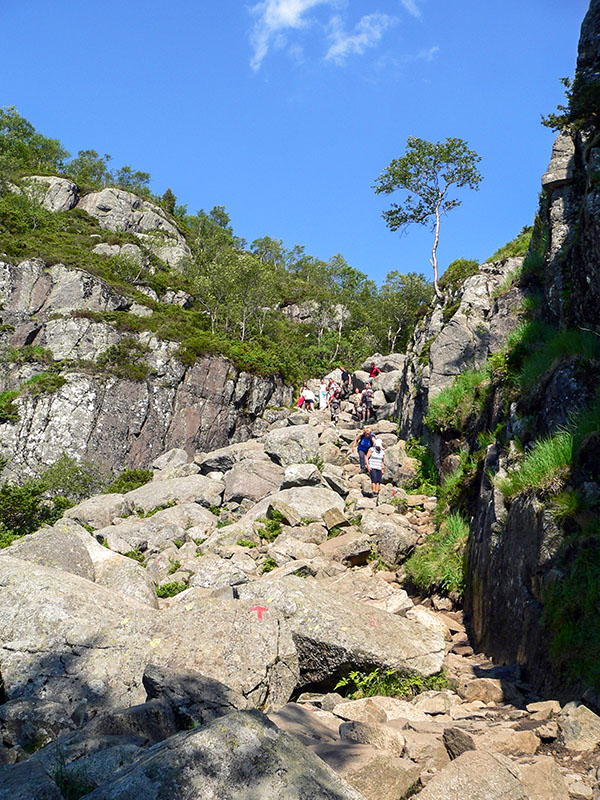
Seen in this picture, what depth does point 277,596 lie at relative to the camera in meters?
7.50

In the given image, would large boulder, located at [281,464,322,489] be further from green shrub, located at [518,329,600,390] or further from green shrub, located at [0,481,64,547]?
green shrub, located at [0,481,64,547]

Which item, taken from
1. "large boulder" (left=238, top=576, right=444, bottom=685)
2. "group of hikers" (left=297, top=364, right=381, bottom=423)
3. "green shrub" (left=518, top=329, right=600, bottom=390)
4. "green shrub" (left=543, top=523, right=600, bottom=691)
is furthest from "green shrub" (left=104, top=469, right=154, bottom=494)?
"green shrub" (left=543, top=523, right=600, bottom=691)

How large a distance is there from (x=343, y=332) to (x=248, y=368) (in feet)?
73.5

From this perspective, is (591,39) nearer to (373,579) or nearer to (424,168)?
(373,579)

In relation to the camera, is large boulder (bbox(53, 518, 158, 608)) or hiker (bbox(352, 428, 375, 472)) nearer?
large boulder (bbox(53, 518, 158, 608))

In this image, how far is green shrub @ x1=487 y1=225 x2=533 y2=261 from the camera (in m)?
22.4

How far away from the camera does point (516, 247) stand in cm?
2295

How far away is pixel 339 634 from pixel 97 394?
3208 centimetres

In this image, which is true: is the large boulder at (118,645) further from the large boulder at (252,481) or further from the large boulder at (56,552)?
the large boulder at (252,481)

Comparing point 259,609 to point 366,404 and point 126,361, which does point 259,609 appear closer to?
point 366,404

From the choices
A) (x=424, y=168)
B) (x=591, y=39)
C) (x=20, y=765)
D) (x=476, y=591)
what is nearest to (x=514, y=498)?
(x=476, y=591)

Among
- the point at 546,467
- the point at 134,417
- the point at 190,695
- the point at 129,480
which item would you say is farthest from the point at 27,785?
the point at 134,417

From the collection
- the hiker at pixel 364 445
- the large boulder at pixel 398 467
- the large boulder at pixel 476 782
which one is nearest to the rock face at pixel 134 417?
the hiker at pixel 364 445

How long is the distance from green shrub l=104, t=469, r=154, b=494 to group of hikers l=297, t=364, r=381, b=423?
10406 mm
